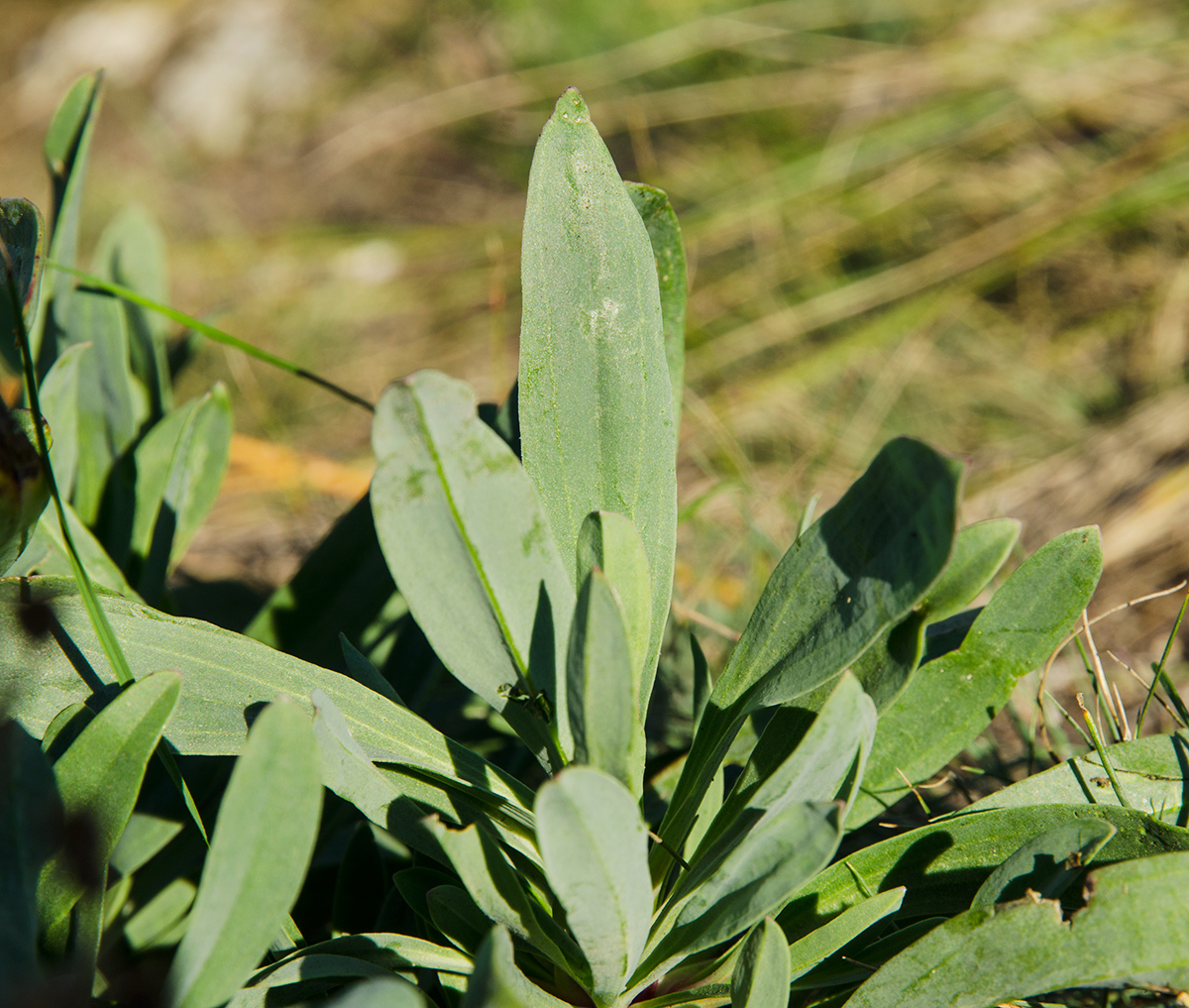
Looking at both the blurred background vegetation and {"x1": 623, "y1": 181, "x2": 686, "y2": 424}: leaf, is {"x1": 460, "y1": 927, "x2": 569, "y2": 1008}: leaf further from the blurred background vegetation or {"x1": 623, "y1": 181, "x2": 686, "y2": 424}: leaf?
the blurred background vegetation

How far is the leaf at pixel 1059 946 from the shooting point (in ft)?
1.49

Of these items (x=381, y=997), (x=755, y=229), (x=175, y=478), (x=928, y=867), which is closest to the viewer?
(x=381, y=997)

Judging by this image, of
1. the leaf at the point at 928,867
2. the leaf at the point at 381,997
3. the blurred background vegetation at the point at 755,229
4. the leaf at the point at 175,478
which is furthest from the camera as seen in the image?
the blurred background vegetation at the point at 755,229

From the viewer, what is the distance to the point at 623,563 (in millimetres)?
512

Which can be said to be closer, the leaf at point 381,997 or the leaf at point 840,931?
the leaf at point 381,997

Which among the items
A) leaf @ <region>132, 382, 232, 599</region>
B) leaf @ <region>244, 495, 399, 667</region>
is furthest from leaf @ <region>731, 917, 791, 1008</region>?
leaf @ <region>132, 382, 232, 599</region>

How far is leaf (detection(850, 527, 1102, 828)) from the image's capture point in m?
0.58

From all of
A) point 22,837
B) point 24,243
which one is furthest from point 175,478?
point 22,837

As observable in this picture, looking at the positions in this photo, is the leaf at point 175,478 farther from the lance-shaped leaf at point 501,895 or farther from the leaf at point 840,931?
the leaf at point 840,931

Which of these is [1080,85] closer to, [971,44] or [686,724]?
[971,44]

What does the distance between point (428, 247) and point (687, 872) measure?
9.14 feet

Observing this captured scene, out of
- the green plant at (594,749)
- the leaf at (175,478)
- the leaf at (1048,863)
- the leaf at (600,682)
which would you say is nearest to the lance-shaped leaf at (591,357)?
the green plant at (594,749)

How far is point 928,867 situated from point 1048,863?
0.09 meters

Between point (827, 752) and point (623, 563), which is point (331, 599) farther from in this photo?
point (827, 752)
